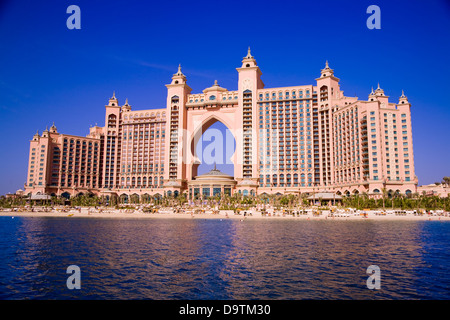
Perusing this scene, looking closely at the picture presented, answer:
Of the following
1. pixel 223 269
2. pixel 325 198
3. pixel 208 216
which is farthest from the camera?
pixel 325 198

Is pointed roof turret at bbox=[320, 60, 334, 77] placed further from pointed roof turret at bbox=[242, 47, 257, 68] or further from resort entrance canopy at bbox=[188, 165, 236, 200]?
resort entrance canopy at bbox=[188, 165, 236, 200]

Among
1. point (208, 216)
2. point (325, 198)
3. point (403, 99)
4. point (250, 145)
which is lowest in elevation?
point (208, 216)

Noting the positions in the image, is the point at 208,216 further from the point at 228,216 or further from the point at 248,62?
the point at 248,62

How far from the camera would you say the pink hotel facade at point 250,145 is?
118 m

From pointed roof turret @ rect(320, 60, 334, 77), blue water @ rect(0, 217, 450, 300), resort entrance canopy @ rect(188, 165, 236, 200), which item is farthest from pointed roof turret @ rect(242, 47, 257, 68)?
blue water @ rect(0, 217, 450, 300)

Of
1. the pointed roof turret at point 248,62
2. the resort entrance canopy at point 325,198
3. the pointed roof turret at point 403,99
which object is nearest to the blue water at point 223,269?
the resort entrance canopy at point 325,198

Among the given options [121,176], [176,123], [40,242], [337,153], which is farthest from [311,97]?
[40,242]

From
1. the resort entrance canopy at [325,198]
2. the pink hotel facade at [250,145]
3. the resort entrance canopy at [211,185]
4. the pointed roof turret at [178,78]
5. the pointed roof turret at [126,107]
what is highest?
the pointed roof turret at [178,78]

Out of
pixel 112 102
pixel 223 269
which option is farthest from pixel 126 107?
pixel 223 269

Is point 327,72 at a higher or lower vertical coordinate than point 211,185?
higher

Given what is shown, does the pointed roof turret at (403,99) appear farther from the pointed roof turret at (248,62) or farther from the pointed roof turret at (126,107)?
the pointed roof turret at (126,107)

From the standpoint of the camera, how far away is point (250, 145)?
142 m
